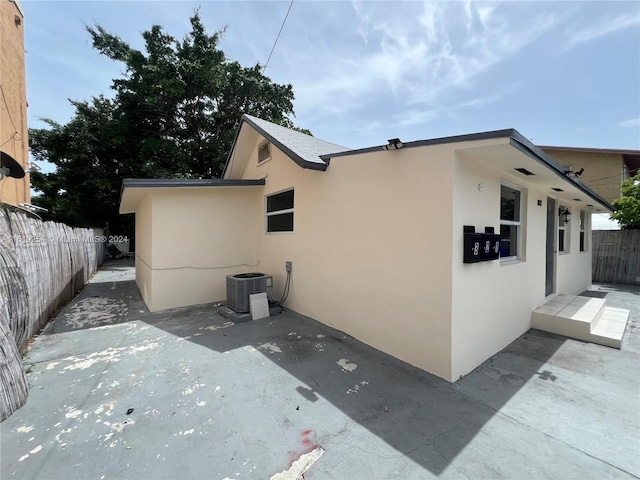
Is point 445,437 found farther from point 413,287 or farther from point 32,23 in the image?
point 32,23

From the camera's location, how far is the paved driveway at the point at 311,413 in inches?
80.7

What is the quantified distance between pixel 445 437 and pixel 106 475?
2706mm

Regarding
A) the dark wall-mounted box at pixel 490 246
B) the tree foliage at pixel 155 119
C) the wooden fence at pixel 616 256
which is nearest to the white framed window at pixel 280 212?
the dark wall-mounted box at pixel 490 246

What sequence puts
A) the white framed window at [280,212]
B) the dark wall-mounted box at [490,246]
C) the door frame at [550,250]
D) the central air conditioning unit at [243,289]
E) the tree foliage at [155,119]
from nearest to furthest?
1. the dark wall-mounted box at [490,246]
2. the central air conditioning unit at [243,289]
3. the door frame at [550,250]
4. the white framed window at [280,212]
5. the tree foliage at [155,119]

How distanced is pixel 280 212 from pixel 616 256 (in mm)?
13460

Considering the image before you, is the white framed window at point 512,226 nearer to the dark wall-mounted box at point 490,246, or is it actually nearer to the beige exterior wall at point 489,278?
the beige exterior wall at point 489,278

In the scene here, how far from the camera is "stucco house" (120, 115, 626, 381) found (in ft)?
10.9

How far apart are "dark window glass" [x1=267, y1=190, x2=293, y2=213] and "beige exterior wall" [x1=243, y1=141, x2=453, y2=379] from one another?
537mm

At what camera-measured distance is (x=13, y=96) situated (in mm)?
9648

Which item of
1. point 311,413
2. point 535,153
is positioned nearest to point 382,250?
point 535,153

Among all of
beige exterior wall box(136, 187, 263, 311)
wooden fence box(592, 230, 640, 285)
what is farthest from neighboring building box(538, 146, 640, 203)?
beige exterior wall box(136, 187, 263, 311)

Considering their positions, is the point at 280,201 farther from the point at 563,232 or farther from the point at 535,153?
the point at 563,232

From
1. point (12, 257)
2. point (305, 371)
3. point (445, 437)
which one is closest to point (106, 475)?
point (305, 371)

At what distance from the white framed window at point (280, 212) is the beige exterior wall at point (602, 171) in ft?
52.6
